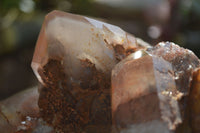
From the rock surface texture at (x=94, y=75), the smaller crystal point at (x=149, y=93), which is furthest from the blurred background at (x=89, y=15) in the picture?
the smaller crystal point at (x=149, y=93)

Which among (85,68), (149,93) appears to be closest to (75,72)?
(85,68)

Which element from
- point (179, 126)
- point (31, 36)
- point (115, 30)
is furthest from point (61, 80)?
point (31, 36)

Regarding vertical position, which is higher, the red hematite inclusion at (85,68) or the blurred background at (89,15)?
the red hematite inclusion at (85,68)

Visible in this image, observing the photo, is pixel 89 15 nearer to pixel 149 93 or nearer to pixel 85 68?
pixel 85 68

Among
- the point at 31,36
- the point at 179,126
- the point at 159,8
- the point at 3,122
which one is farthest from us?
the point at 159,8

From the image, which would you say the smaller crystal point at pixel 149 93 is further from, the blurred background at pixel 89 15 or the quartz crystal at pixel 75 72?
the blurred background at pixel 89 15

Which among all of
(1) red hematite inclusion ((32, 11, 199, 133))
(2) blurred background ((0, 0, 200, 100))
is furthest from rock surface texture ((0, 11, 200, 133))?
(2) blurred background ((0, 0, 200, 100))

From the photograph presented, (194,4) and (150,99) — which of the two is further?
(194,4)

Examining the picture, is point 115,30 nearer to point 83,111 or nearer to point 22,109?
point 83,111
